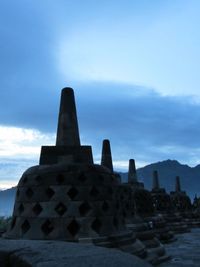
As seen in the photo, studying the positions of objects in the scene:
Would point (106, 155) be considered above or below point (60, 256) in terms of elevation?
above

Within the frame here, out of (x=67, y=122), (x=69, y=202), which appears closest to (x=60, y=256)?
(x=69, y=202)

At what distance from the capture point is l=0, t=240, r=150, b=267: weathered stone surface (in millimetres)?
2564

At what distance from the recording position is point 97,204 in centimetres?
786

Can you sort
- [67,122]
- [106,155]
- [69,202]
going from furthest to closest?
1. [106,155]
2. [67,122]
3. [69,202]

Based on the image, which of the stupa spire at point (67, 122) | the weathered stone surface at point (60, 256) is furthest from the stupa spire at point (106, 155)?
the weathered stone surface at point (60, 256)

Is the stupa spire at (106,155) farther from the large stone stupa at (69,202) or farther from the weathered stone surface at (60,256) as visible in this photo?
the weathered stone surface at (60,256)

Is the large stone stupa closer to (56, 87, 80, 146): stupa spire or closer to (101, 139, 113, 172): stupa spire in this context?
(56, 87, 80, 146): stupa spire

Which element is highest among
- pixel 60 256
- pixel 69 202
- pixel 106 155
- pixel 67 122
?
pixel 106 155

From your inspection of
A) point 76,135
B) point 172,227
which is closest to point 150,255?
point 76,135

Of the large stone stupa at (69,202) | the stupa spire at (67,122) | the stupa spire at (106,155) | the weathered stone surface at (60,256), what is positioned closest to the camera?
the weathered stone surface at (60,256)

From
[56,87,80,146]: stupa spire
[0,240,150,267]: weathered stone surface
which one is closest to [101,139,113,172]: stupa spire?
[56,87,80,146]: stupa spire

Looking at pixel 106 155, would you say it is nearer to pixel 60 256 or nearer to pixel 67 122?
pixel 67 122

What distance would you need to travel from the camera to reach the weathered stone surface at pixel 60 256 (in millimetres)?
2564

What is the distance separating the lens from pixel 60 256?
2854mm
